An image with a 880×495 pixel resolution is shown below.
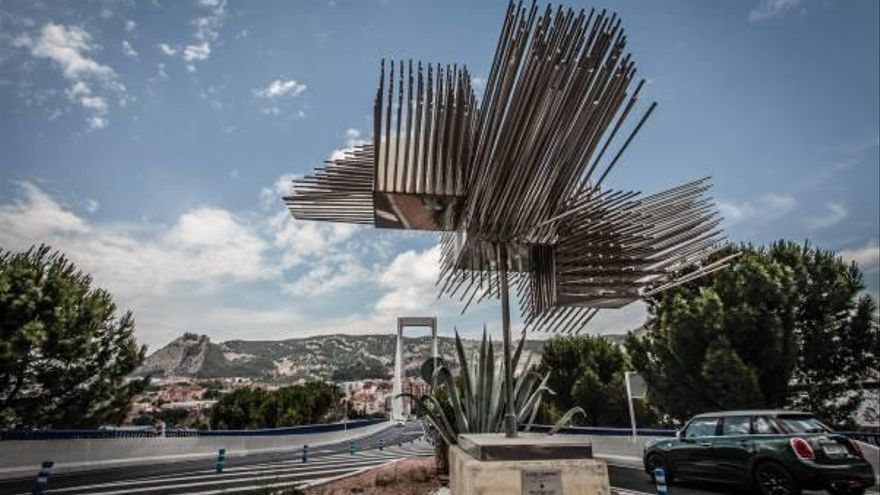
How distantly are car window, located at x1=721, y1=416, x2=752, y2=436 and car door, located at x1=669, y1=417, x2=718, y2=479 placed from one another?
0.78 ft

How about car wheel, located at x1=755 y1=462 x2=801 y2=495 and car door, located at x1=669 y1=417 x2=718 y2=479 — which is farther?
car door, located at x1=669 y1=417 x2=718 y2=479

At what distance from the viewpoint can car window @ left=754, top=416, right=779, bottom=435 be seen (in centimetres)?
832

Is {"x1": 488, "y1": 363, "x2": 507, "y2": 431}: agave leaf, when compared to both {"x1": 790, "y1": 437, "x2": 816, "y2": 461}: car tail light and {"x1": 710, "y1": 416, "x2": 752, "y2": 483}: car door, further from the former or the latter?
{"x1": 710, "y1": 416, "x2": 752, "y2": 483}: car door

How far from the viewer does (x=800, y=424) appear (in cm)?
818

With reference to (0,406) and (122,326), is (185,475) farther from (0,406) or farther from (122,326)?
(122,326)

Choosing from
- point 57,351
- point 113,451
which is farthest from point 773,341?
point 57,351

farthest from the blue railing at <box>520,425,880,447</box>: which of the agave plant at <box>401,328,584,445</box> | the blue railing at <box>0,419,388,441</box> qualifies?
the blue railing at <box>0,419,388,441</box>

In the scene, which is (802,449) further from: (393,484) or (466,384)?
(393,484)

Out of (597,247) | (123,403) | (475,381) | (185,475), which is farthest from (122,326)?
(597,247)

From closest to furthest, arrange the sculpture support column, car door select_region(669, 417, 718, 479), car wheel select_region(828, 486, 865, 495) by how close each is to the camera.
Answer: the sculpture support column, car wheel select_region(828, 486, 865, 495), car door select_region(669, 417, 718, 479)

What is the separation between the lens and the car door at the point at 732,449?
8.57 m

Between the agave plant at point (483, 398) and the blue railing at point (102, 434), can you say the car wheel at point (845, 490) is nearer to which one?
the agave plant at point (483, 398)

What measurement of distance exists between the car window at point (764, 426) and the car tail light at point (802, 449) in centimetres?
49

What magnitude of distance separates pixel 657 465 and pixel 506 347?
340 inches
